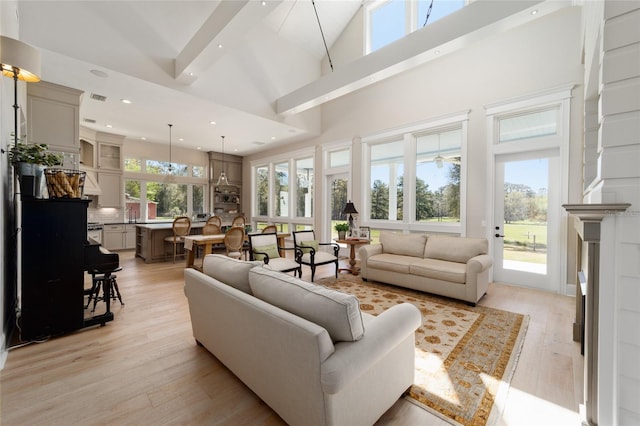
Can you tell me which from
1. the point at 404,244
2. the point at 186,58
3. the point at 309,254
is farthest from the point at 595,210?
the point at 186,58

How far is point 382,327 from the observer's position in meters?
1.50

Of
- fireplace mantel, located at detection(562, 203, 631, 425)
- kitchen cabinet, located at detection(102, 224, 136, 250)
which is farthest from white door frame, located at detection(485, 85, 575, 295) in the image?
kitchen cabinet, located at detection(102, 224, 136, 250)

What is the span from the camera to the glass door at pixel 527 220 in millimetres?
4078

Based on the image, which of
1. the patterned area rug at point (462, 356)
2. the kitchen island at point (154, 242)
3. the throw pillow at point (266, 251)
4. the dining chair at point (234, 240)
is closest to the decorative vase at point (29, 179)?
the throw pillow at point (266, 251)

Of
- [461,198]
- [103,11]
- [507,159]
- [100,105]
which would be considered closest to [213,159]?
[100,105]

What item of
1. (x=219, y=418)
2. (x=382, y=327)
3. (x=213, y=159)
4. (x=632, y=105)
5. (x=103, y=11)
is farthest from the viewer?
(x=213, y=159)

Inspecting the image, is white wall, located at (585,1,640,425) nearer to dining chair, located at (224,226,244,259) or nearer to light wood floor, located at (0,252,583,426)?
light wood floor, located at (0,252,583,426)

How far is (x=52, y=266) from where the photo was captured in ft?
8.32

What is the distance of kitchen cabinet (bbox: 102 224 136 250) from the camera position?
7051mm

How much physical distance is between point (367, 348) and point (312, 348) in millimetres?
302

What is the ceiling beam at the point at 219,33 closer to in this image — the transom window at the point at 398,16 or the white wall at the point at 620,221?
the white wall at the point at 620,221

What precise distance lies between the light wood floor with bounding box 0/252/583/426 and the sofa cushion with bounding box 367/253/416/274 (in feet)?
5.23

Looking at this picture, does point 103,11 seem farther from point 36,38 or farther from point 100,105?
point 100,105

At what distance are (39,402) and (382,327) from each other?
2306mm
